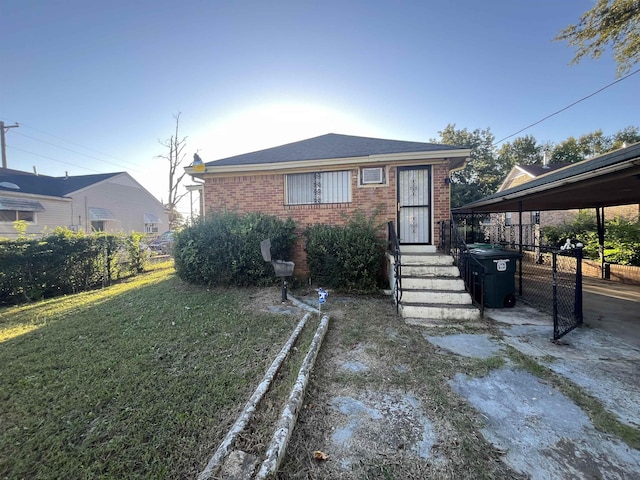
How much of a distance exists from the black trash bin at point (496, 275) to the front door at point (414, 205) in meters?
1.78

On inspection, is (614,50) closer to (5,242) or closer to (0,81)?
(5,242)

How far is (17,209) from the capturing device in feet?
49.0

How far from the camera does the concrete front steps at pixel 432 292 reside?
4672 millimetres

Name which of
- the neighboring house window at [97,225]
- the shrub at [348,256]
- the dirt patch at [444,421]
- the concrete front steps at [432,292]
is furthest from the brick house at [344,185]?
the neighboring house window at [97,225]

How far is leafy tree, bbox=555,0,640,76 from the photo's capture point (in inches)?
332

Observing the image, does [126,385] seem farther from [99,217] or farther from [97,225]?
[97,225]

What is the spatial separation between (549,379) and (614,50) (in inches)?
522

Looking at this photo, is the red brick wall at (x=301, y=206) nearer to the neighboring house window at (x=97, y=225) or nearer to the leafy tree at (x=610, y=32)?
the leafy tree at (x=610, y=32)

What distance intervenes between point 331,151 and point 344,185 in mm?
1299

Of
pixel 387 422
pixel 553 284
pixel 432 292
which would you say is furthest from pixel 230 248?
pixel 553 284

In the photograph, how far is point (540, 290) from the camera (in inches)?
278

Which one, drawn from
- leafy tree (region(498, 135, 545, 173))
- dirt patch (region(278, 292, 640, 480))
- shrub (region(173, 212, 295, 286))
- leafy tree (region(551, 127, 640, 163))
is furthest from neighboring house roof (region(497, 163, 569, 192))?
shrub (region(173, 212, 295, 286))

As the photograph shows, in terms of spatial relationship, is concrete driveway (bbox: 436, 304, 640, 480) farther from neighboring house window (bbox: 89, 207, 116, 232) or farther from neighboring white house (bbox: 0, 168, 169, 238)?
neighboring house window (bbox: 89, 207, 116, 232)

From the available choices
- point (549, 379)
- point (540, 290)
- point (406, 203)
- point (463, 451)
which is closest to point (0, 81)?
point (406, 203)
